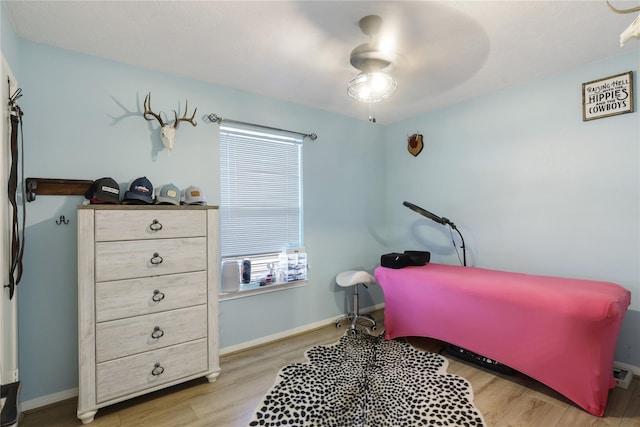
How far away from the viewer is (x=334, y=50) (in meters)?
2.16

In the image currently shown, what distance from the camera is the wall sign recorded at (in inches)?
88.8

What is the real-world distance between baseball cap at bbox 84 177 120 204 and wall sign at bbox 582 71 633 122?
355cm

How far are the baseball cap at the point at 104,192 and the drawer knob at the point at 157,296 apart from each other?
0.66 m

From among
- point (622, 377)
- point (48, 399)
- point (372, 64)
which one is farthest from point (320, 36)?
point (622, 377)

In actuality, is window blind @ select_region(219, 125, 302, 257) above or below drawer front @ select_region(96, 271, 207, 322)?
above

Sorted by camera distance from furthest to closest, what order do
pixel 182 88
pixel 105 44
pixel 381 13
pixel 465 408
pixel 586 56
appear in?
1. pixel 182 88
2. pixel 586 56
3. pixel 105 44
4. pixel 465 408
5. pixel 381 13

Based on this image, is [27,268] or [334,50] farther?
[334,50]

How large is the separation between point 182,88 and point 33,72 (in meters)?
0.92

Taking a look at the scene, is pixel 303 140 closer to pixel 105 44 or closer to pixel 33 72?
pixel 105 44

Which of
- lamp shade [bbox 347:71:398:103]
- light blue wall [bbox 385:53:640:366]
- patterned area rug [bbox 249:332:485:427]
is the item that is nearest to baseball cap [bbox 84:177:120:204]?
patterned area rug [bbox 249:332:485:427]

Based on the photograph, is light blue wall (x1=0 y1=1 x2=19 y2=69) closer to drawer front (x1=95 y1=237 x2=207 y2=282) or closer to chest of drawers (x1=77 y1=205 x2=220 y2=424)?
chest of drawers (x1=77 y1=205 x2=220 y2=424)

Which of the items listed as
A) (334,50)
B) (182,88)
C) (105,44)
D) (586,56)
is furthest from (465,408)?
(105,44)

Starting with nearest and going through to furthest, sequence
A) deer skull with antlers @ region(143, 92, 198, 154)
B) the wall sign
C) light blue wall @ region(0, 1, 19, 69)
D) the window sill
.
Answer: light blue wall @ region(0, 1, 19, 69) → the wall sign → deer skull with antlers @ region(143, 92, 198, 154) → the window sill

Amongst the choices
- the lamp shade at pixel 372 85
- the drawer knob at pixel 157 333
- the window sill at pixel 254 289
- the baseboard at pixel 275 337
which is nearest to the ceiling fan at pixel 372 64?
the lamp shade at pixel 372 85
